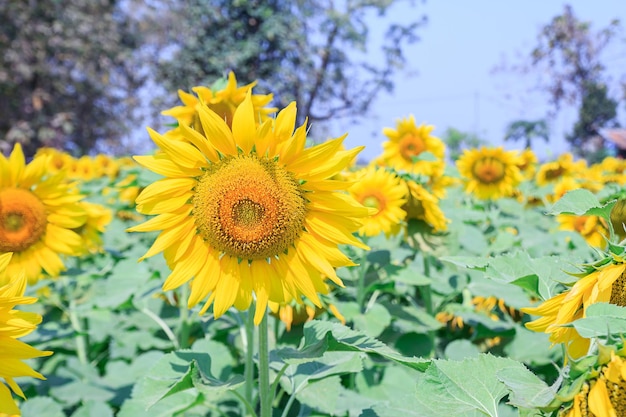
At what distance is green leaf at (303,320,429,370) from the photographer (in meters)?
0.99

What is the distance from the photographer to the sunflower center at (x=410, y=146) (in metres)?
3.48

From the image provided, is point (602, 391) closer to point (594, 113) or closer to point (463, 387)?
point (463, 387)

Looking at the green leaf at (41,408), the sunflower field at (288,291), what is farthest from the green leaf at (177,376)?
the green leaf at (41,408)

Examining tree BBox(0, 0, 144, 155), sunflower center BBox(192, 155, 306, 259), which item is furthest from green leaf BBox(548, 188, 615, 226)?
tree BBox(0, 0, 144, 155)

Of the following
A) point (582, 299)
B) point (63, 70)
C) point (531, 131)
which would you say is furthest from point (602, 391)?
point (63, 70)

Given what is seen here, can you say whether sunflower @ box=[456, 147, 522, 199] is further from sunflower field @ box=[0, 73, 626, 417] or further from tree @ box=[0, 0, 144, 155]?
tree @ box=[0, 0, 144, 155]

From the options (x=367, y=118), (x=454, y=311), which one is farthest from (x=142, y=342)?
(x=367, y=118)

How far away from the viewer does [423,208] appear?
6.89ft

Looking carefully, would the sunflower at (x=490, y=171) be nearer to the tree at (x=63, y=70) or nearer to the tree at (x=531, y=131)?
the tree at (x=531, y=131)

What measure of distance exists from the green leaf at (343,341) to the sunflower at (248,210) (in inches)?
3.5

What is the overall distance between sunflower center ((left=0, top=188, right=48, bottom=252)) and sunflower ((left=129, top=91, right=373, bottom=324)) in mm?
950

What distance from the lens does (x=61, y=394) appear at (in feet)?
6.26

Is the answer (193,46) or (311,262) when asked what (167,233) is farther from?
(193,46)

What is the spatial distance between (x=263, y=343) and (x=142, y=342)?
1.14 m
